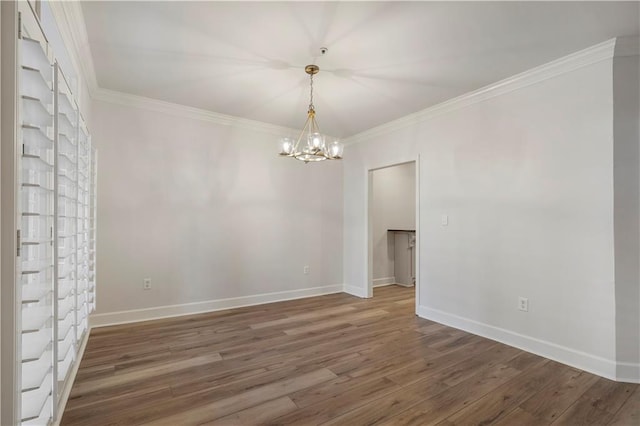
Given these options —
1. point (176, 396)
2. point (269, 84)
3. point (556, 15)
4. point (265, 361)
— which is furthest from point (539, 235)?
point (176, 396)

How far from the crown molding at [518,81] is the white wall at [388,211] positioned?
1.66 m

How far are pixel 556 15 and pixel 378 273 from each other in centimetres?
452

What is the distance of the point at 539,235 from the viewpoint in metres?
2.92

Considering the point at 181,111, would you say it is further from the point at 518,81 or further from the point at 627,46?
the point at 627,46

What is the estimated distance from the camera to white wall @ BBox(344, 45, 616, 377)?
2.57 metres

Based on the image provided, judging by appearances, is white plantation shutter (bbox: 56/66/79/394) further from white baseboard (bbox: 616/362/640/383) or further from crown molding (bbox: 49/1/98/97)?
white baseboard (bbox: 616/362/640/383)

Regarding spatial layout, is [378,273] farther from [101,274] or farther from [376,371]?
[101,274]

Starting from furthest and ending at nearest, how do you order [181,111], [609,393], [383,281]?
[383,281], [181,111], [609,393]

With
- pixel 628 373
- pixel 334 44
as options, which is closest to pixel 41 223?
pixel 334 44

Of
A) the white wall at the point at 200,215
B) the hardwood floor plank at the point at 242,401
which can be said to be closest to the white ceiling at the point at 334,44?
the white wall at the point at 200,215

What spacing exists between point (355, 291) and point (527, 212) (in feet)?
9.39

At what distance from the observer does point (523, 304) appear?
3027mm

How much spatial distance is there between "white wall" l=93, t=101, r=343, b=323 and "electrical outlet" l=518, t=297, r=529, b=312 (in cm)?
282

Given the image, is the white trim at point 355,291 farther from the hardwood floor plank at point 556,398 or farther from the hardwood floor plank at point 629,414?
the hardwood floor plank at point 629,414
